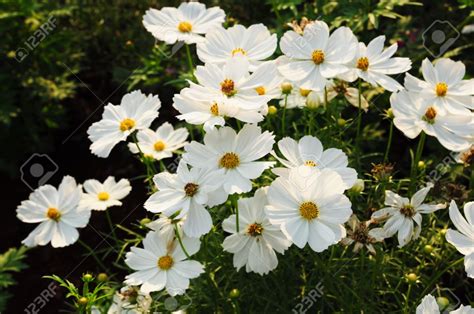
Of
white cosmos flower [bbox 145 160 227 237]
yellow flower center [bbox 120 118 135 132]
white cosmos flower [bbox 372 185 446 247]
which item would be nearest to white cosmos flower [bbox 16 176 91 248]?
yellow flower center [bbox 120 118 135 132]

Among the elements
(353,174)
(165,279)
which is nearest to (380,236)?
(353,174)

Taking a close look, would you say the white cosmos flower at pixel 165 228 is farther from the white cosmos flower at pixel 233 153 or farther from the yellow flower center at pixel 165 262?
the white cosmos flower at pixel 233 153

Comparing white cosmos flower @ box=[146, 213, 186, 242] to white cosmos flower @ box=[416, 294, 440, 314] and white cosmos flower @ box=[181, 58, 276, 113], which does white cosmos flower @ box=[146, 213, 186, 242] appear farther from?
white cosmos flower @ box=[416, 294, 440, 314]

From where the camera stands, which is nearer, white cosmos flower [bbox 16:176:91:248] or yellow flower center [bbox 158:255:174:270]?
yellow flower center [bbox 158:255:174:270]

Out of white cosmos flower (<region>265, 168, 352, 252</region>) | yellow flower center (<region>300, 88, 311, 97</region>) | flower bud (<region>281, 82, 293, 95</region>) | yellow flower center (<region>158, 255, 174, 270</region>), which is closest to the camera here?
white cosmos flower (<region>265, 168, 352, 252</region>)

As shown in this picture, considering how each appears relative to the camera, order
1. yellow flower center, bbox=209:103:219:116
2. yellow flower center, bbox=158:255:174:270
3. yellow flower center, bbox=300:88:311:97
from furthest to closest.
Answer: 1. yellow flower center, bbox=300:88:311:97
2. yellow flower center, bbox=158:255:174:270
3. yellow flower center, bbox=209:103:219:116

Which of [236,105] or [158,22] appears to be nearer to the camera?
[236,105]

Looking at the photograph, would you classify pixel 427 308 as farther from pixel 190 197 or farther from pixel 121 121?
pixel 121 121

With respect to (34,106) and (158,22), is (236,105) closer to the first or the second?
(158,22)
